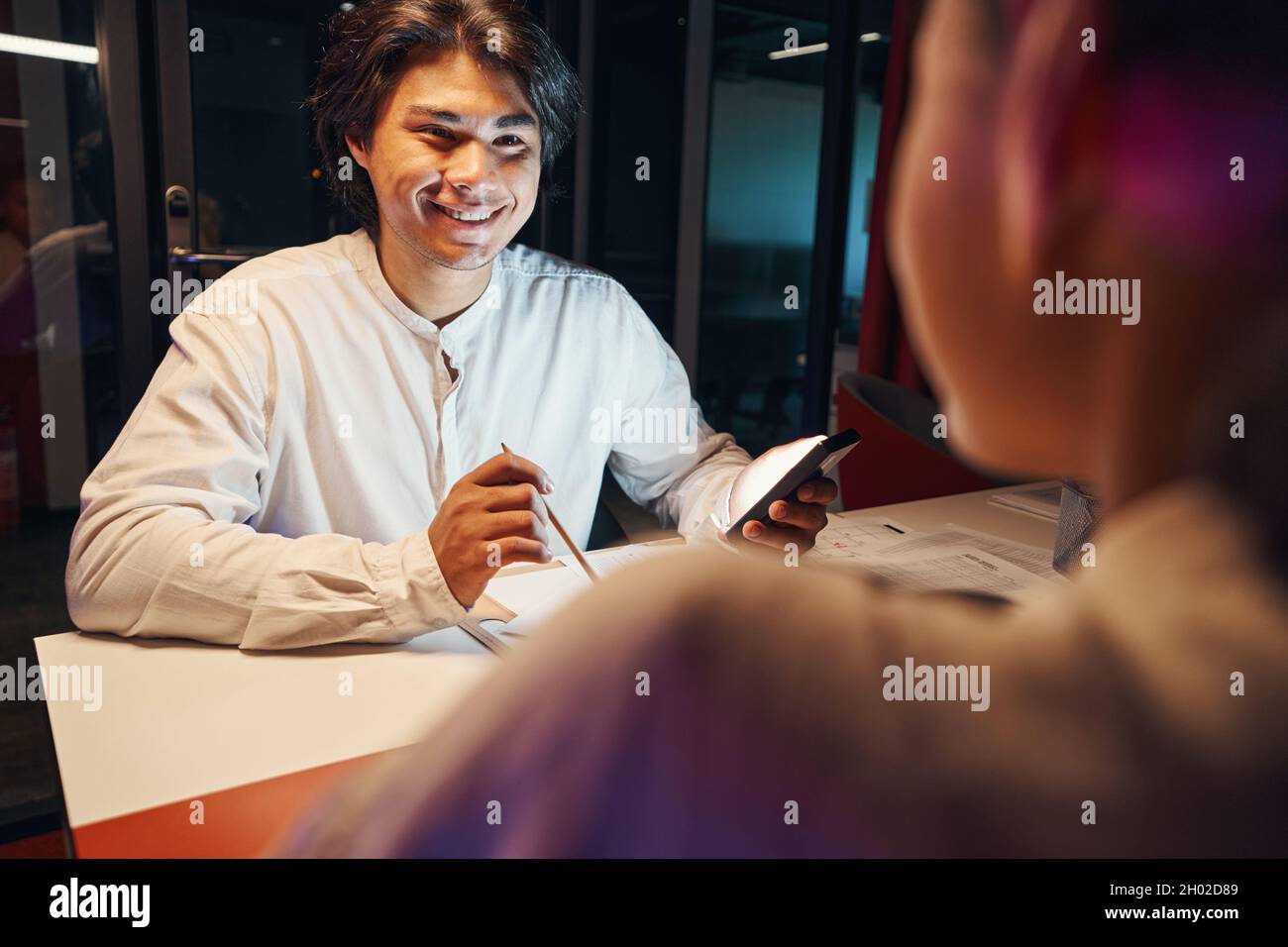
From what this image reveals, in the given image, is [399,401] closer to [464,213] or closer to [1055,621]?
[464,213]

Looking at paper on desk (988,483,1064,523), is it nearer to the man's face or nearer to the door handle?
the man's face

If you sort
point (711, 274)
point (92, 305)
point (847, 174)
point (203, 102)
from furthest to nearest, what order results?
point (711, 274)
point (847, 174)
point (92, 305)
point (203, 102)

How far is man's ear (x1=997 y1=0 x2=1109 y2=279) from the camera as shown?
33 centimetres

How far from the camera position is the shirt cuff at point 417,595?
3.13ft

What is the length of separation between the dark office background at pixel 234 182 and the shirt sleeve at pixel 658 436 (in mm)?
557

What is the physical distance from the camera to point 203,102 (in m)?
2.24

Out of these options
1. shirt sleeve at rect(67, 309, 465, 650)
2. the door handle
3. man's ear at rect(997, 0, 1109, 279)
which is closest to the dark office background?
the door handle

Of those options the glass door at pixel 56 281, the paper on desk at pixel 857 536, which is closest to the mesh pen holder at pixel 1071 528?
the paper on desk at pixel 857 536

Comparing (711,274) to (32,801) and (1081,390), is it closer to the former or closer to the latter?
(32,801)

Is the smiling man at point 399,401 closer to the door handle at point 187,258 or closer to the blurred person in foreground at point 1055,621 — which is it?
the blurred person in foreground at point 1055,621

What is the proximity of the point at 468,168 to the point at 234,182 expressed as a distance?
1.31 m

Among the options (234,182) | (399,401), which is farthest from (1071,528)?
(234,182)
